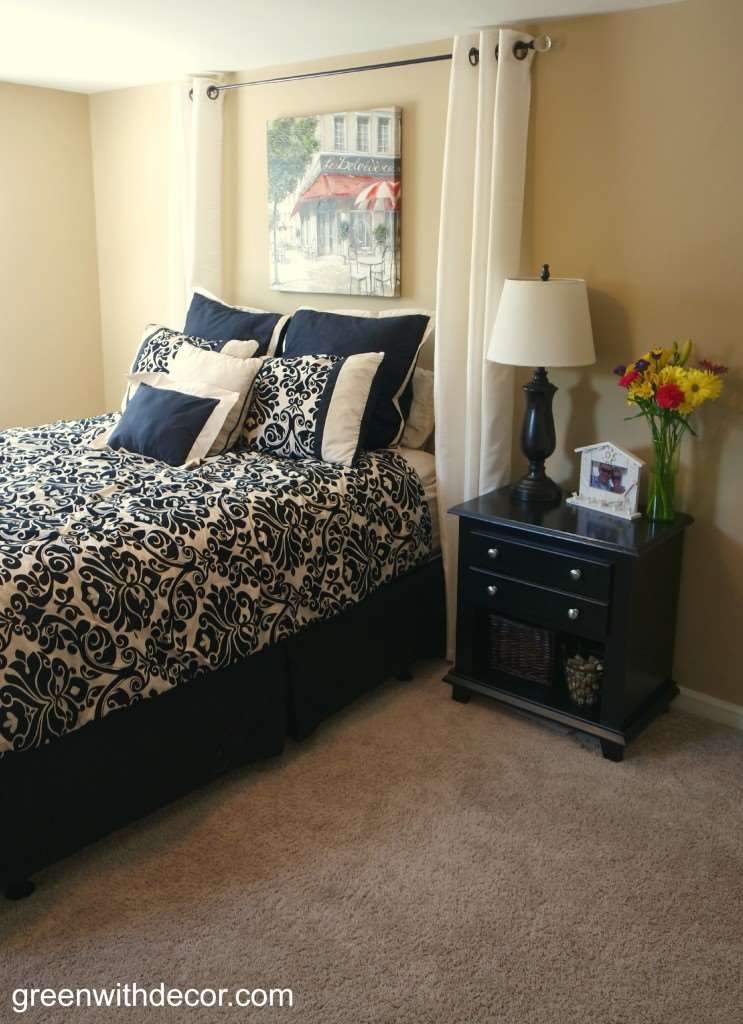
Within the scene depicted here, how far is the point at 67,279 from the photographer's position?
14.5 feet

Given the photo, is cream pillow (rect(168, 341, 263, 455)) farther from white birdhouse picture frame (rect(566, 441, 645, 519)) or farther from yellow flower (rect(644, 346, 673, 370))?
yellow flower (rect(644, 346, 673, 370))

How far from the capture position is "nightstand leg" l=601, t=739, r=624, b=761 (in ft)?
8.63

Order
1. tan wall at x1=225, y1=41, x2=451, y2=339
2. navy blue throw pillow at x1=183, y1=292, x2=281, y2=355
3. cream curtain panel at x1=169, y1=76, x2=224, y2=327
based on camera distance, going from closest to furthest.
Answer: tan wall at x1=225, y1=41, x2=451, y2=339
navy blue throw pillow at x1=183, y1=292, x2=281, y2=355
cream curtain panel at x1=169, y1=76, x2=224, y2=327

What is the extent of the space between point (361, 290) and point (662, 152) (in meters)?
1.23

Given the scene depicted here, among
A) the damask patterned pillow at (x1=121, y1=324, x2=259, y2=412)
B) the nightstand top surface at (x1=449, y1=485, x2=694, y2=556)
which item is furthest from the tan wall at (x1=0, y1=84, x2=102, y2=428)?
the nightstand top surface at (x1=449, y1=485, x2=694, y2=556)

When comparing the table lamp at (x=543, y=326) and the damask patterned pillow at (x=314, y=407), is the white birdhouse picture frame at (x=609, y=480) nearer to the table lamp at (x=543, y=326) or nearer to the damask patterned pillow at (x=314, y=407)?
the table lamp at (x=543, y=326)

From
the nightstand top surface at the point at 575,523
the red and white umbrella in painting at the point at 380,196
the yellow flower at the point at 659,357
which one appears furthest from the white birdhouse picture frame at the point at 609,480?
the red and white umbrella in painting at the point at 380,196

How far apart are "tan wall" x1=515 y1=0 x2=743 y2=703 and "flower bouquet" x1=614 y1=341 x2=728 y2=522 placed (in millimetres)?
103

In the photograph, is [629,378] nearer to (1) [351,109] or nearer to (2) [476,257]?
(2) [476,257]

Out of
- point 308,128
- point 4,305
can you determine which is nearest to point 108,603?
point 308,128

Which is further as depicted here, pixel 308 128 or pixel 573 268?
pixel 308 128

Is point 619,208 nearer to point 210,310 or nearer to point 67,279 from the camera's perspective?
point 210,310

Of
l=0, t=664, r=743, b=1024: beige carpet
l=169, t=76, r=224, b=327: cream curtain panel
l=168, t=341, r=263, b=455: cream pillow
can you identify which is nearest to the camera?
l=0, t=664, r=743, b=1024: beige carpet

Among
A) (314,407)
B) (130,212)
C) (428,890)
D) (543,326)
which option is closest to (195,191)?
(130,212)
